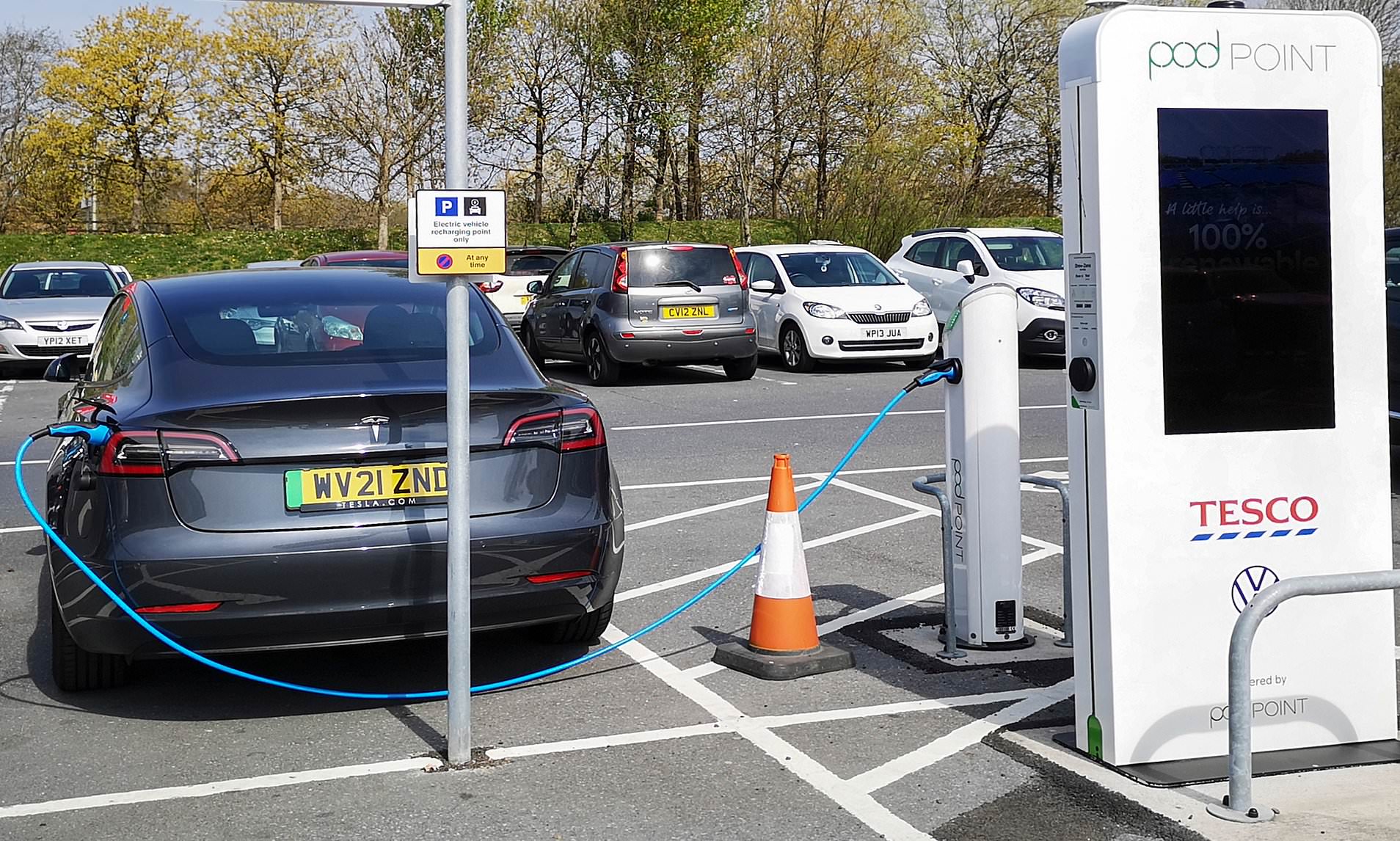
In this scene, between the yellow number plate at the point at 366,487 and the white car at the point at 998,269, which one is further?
the white car at the point at 998,269

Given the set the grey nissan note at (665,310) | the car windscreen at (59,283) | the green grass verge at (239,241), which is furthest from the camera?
the green grass verge at (239,241)

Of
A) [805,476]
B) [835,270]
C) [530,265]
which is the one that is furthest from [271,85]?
[805,476]

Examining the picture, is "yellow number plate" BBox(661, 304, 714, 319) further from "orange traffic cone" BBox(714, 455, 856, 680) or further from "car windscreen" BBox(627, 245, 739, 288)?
"orange traffic cone" BBox(714, 455, 856, 680)

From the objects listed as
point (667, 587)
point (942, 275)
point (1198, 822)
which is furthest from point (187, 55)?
point (1198, 822)

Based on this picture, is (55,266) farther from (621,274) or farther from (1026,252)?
(1026,252)

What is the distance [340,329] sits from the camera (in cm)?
538

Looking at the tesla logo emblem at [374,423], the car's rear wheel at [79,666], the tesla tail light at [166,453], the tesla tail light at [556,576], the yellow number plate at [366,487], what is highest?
the tesla logo emblem at [374,423]

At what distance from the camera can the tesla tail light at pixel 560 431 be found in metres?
4.90

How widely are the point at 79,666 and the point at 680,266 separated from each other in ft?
40.9

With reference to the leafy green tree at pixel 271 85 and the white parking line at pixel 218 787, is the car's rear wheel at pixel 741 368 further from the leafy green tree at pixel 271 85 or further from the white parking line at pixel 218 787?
the leafy green tree at pixel 271 85

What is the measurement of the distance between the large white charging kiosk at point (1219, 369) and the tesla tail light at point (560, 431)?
5.48ft

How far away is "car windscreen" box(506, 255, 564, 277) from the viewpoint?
80.8 feet

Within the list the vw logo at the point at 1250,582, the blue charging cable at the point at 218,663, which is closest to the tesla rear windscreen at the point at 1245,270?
the vw logo at the point at 1250,582

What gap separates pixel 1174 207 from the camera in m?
4.12
